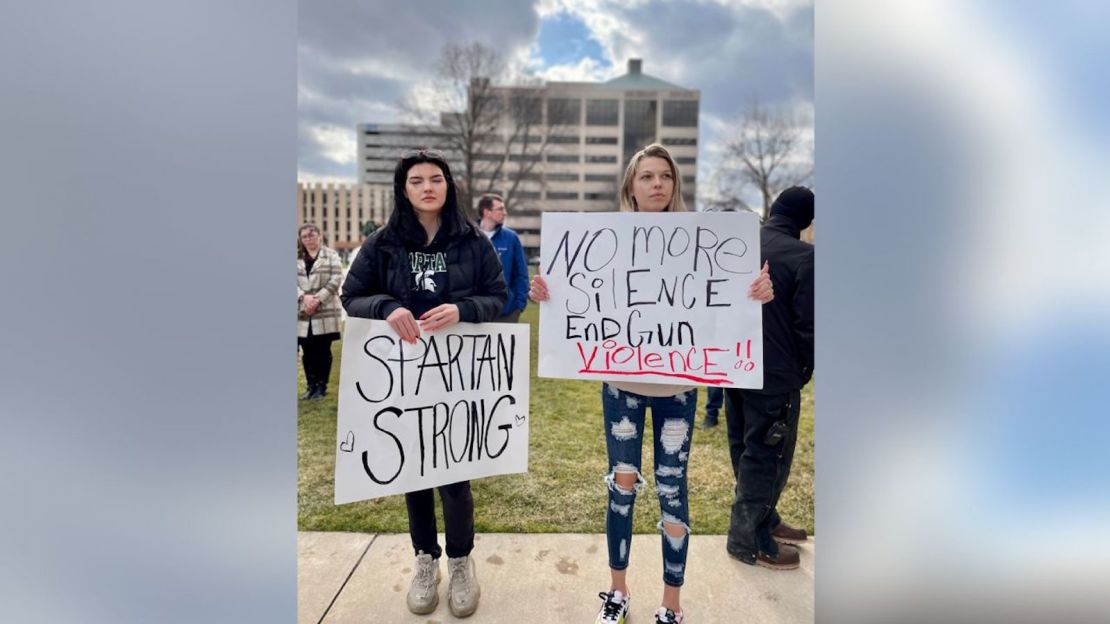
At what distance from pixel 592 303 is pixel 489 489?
1.91 metres

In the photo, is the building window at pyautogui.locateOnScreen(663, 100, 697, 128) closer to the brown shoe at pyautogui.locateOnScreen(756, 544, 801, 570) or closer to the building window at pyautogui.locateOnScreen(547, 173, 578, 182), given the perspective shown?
the building window at pyautogui.locateOnScreen(547, 173, 578, 182)

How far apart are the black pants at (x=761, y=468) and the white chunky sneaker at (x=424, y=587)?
4.55 ft

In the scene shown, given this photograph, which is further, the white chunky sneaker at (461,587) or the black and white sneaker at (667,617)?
the white chunky sneaker at (461,587)

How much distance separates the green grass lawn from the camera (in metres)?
3.08

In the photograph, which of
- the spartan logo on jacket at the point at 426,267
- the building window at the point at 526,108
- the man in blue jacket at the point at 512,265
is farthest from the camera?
the building window at the point at 526,108

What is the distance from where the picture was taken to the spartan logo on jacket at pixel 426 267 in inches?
84.1

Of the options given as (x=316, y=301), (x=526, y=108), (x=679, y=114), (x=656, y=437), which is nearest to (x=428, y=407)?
(x=656, y=437)

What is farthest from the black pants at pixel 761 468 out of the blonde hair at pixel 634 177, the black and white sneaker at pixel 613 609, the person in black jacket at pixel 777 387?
the blonde hair at pixel 634 177

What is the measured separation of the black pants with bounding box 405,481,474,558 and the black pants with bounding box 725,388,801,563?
4.25ft

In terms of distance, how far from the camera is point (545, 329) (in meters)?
2.21

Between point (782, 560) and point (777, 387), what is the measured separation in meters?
0.82

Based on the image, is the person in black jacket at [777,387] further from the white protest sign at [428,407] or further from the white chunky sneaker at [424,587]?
the white chunky sneaker at [424,587]

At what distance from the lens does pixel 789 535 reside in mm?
2926
